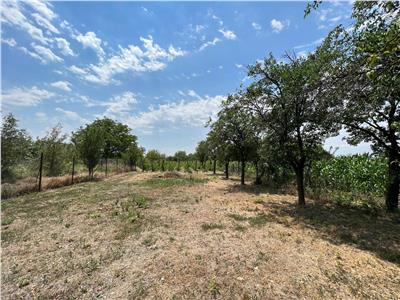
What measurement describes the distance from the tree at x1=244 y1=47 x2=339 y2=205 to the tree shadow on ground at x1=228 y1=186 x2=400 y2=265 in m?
1.07

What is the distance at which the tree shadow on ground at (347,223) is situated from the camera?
527 centimetres

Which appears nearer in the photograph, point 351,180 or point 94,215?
point 94,215

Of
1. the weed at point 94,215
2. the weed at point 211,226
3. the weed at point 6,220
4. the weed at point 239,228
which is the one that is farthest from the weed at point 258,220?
the weed at point 6,220

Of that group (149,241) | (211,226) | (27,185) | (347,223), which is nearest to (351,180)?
(347,223)

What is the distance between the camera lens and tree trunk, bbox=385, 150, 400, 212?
315 inches

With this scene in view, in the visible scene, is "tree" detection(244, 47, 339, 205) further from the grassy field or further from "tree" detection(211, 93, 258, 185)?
"tree" detection(211, 93, 258, 185)

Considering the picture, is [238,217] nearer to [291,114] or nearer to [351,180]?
[291,114]

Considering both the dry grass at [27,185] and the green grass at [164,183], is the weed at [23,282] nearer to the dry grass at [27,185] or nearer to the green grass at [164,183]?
the dry grass at [27,185]

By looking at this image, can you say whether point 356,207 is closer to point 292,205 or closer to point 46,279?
point 292,205

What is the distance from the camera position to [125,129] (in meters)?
47.5

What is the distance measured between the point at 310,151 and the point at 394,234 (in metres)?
3.63

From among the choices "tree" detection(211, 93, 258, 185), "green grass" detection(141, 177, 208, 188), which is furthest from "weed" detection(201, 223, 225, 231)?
"tree" detection(211, 93, 258, 185)

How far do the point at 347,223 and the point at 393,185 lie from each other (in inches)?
118

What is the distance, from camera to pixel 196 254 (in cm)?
443
